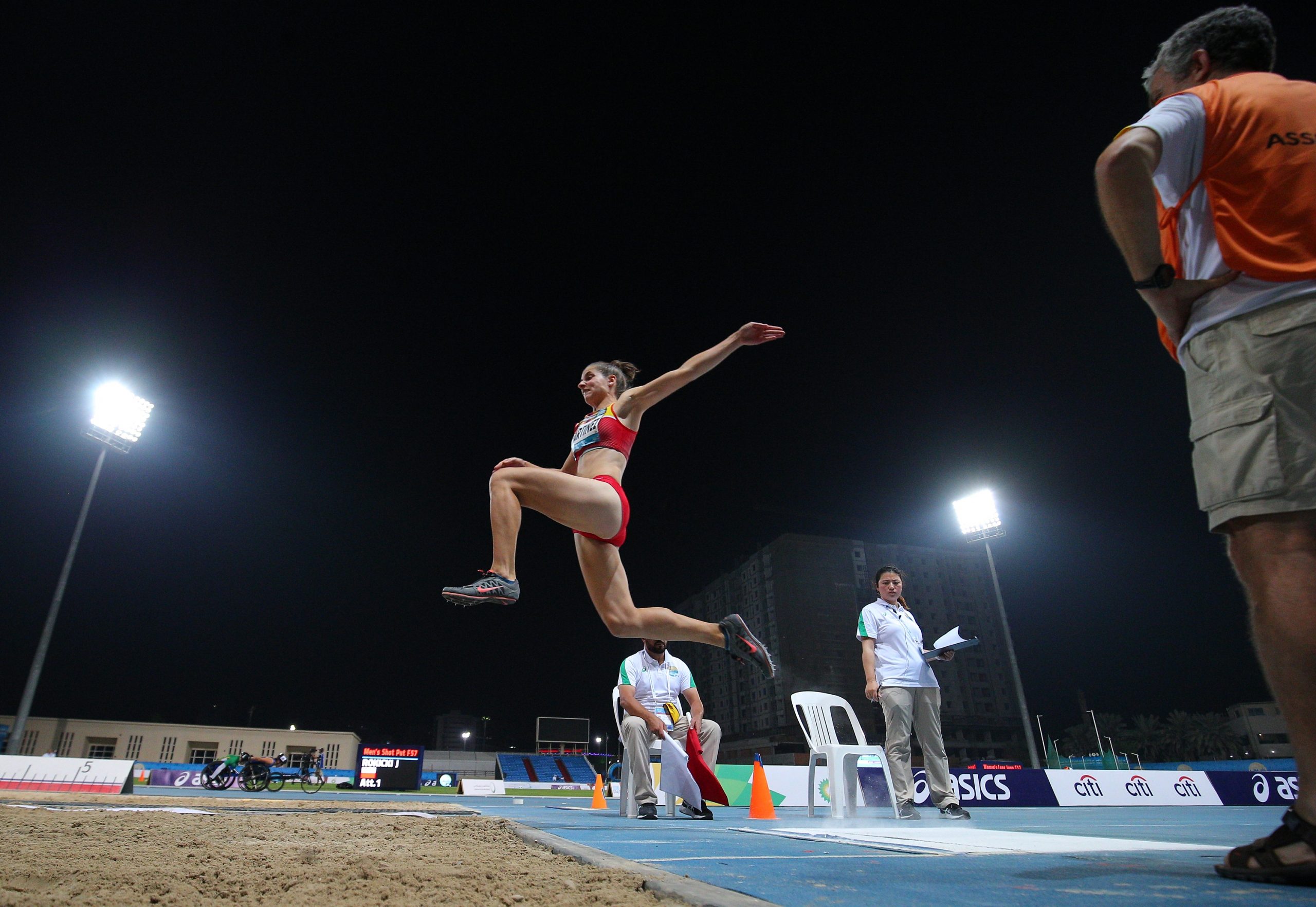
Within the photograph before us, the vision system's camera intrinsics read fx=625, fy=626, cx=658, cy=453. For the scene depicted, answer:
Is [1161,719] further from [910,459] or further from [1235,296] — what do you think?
[1235,296]

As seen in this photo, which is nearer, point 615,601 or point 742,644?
point 615,601

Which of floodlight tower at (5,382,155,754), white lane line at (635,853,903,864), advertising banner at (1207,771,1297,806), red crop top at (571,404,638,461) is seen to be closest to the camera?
white lane line at (635,853,903,864)

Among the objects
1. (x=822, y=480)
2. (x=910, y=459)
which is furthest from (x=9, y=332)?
(x=910, y=459)

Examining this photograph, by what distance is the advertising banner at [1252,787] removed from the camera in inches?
415

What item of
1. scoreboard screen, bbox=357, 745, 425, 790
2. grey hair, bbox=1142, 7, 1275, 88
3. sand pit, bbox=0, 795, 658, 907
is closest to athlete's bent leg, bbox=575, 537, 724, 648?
sand pit, bbox=0, 795, 658, 907

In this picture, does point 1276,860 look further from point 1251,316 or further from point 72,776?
point 72,776

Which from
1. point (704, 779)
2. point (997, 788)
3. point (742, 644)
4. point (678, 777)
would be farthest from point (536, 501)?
point (997, 788)

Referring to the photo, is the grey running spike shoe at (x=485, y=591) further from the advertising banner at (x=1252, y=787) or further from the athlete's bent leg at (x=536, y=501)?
the advertising banner at (x=1252, y=787)

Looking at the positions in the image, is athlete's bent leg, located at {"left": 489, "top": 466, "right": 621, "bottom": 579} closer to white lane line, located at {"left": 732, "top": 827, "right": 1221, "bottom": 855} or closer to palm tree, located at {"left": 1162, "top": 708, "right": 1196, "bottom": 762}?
white lane line, located at {"left": 732, "top": 827, "right": 1221, "bottom": 855}

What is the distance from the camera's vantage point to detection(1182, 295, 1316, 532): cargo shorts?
1.40m

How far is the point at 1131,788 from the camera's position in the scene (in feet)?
34.7

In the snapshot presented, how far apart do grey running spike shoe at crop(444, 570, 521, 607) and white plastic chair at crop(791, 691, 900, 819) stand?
349cm

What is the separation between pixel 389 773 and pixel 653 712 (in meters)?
16.5

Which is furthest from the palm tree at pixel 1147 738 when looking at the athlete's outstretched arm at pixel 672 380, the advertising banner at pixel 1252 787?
the athlete's outstretched arm at pixel 672 380
